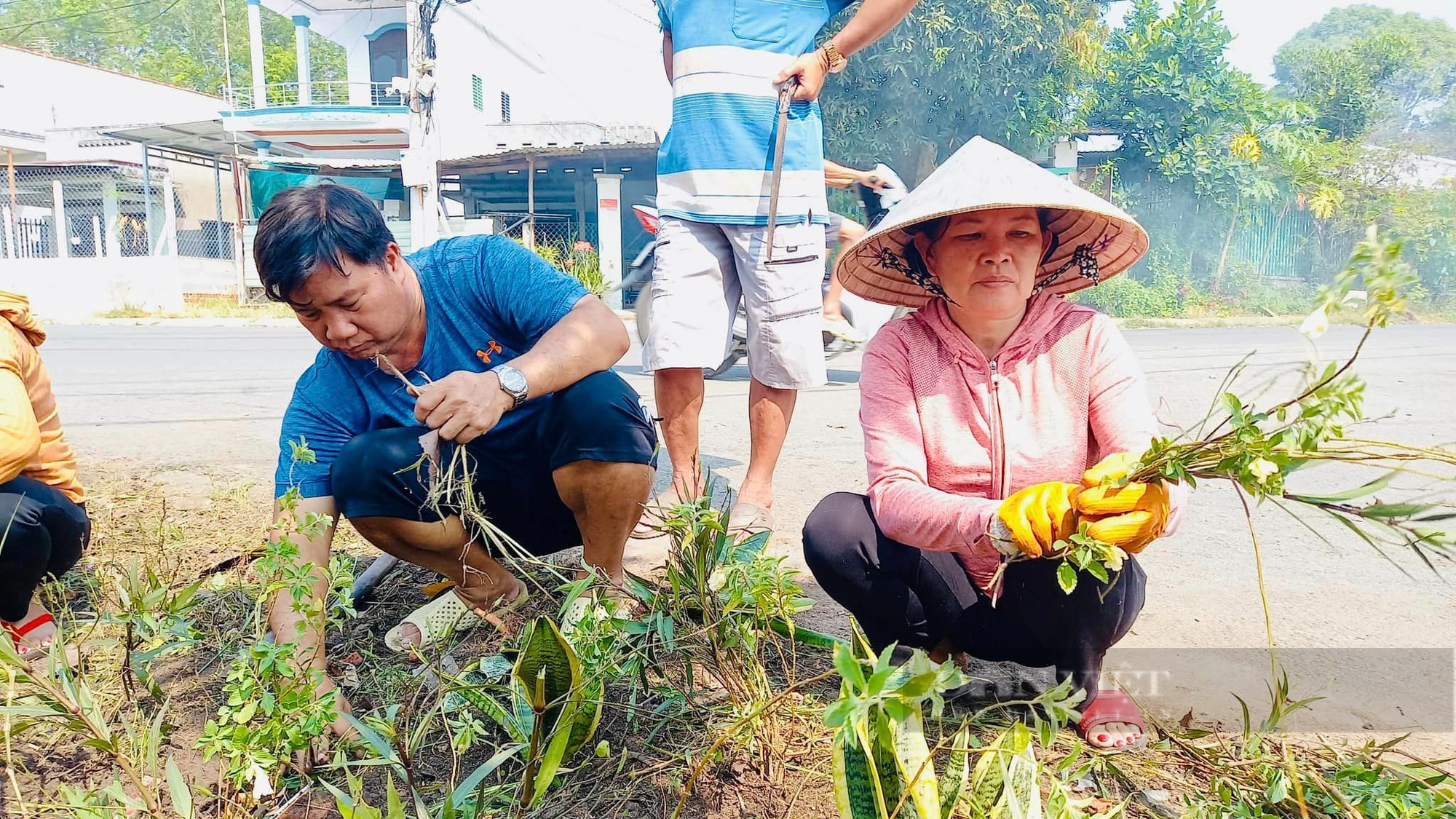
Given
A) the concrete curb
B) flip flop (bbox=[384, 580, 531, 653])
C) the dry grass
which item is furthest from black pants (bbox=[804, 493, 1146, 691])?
the concrete curb

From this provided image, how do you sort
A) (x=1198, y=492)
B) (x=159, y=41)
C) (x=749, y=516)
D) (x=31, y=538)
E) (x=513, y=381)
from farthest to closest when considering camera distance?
(x=159, y=41)
(x=1198, y=492)
(x=749, y=516)
(x=31, y=538)
(x=513, y=381)

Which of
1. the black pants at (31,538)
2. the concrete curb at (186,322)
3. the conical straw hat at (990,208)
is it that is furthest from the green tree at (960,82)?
the black pants at (31,538)

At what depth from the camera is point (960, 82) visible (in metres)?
13.8

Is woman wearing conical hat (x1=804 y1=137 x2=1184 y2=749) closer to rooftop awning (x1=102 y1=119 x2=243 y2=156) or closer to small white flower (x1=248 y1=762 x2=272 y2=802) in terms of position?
small white flower (x1=248 y1=762 x2=272 y2=802)

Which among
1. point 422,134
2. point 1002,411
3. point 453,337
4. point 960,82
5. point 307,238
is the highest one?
point 960,82

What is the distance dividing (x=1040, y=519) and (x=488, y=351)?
1.35 meters

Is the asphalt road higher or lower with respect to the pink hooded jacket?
lower

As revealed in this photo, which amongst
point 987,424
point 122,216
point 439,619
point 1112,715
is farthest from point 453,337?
point 122,216

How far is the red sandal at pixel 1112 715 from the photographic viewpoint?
1.78 metres

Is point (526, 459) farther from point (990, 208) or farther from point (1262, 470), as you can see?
point (1262, 470)

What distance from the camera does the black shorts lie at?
2051 mm

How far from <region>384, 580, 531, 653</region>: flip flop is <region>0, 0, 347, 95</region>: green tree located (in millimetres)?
39374

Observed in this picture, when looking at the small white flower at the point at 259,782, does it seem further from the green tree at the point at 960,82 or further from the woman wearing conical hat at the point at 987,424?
the green tree at the point at 960,82

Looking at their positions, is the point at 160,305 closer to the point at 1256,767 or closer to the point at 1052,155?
the point at 1052,155
